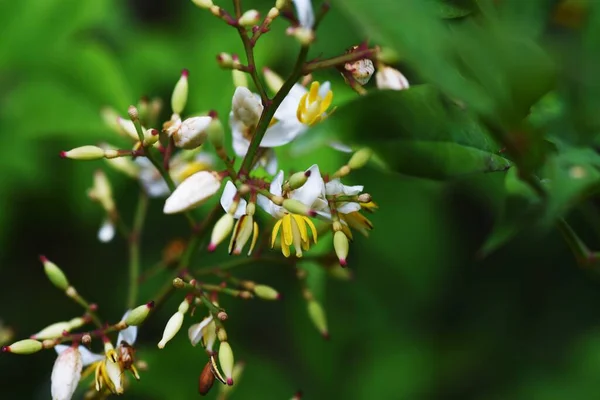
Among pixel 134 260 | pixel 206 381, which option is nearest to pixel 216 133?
pixel 206 381

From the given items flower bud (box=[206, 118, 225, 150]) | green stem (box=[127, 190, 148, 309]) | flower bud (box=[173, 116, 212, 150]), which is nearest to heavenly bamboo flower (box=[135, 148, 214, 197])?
green stem (box=[127, 190, 148, 309])

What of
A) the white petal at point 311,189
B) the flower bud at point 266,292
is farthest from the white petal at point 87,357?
the white petal at point 311,189

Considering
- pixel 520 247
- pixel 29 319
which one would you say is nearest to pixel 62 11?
pixel 29 319

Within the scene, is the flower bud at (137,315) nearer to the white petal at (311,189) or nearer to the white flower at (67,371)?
the white flower at (67,371)

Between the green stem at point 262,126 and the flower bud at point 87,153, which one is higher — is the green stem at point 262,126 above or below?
above

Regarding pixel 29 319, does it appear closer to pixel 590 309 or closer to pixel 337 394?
pixel 337 394

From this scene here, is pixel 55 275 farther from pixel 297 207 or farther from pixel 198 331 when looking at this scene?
pixel 297 207

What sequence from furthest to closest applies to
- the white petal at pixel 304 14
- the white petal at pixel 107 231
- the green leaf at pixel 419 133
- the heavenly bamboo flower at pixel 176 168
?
the white petal at pixel 107 231 → the heavenly bamboo flower at pixel 176 168 → the white petal at pixel 304 14 → the green leaf at pixel 419 133
